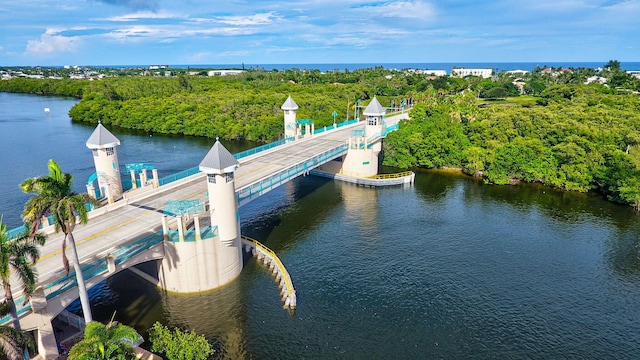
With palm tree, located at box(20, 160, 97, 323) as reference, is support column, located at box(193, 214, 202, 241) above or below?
below

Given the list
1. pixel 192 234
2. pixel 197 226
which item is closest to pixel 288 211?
pixel 192 234

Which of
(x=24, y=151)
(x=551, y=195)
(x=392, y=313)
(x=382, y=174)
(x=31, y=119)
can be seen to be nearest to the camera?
(x=392, y=313)

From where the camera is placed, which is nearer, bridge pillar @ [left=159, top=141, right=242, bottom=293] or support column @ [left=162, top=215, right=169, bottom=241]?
support column @ [left=162, top=215, right=169, bottom=241]

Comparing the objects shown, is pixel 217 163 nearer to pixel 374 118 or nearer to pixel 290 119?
pixel 290 119

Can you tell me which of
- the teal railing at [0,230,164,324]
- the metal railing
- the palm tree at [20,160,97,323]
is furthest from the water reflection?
the metal railing

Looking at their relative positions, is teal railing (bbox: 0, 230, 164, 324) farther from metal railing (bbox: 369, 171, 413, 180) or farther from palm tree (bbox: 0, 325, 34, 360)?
metal railing (bbox: 369, 171, 413, 180)

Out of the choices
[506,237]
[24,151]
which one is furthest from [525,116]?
[24,151]

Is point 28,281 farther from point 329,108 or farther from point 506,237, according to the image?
point 329,108
